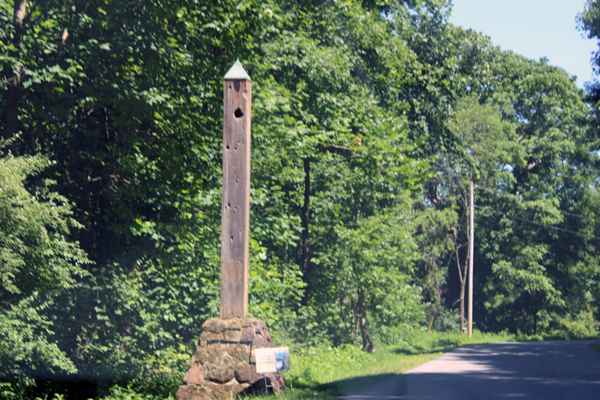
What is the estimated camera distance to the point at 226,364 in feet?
28.4

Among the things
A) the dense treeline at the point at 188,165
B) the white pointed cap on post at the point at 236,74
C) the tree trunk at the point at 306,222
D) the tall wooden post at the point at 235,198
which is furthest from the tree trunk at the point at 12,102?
the tree trunk at the point at 306,222

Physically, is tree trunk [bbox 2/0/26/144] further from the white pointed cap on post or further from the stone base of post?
the stone base of post

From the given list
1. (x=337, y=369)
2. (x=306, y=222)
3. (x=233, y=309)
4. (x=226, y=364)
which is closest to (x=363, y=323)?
(x=306, y=222)

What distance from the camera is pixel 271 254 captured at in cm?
1700

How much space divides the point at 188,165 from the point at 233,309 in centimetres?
421

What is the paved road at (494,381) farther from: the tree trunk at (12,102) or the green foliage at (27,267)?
the tree trunk at (12,102)

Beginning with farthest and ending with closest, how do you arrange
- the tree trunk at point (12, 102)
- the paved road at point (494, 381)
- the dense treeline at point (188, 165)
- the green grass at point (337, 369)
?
the tree trunk at point (12, 102)
the dense treeline at point (188, 165)
the paved road at point (494, 381)
the green grass at point (337, 369)

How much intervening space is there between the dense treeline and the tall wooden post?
2.45 metres

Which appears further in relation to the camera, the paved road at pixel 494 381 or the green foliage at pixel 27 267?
the paved road at pixel 494 381

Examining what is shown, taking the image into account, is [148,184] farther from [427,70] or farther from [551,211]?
[551,211]

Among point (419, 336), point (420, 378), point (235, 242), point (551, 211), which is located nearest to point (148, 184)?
point (235, 242)

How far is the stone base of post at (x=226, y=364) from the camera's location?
335 inches

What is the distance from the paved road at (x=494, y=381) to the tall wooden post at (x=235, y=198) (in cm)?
230

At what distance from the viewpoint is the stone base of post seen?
335 inches
